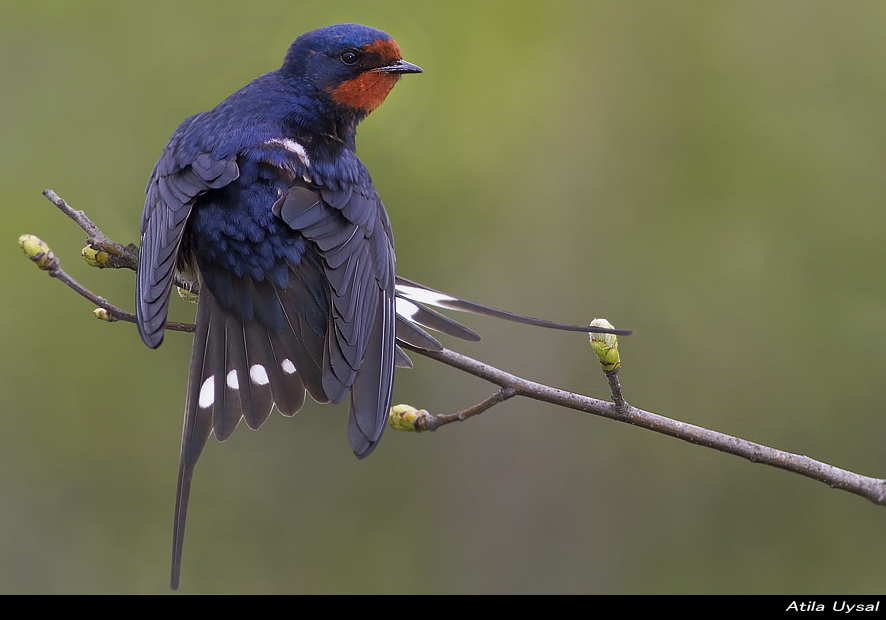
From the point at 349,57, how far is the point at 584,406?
5.57 ft

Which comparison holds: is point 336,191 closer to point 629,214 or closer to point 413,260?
point 413,260

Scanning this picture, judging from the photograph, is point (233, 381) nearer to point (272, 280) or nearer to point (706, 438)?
point (272, 280)

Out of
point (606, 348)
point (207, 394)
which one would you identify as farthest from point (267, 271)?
point (606, 348)

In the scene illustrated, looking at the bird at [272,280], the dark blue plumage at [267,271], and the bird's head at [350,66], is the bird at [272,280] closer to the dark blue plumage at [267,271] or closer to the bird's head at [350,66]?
the dark blue plumage at [267,271]

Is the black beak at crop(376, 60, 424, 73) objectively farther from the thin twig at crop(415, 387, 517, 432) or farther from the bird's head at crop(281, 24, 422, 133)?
the thin twig at crop(415, 387, 517, 432)

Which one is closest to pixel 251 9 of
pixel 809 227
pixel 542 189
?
pixel 542 189

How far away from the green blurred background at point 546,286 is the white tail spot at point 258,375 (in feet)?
8.24

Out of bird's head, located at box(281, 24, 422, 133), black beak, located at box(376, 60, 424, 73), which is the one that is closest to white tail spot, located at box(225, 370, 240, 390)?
bird's head, located at box(281, 24, 422, 133)

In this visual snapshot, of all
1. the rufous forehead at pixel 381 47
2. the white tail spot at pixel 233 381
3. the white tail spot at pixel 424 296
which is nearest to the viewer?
the white tail spot at pixel 233 381

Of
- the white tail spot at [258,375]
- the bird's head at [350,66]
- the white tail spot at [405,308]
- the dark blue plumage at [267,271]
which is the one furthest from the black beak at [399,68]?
the white tail spot at [258,375]

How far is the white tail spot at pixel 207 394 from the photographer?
2354 millimetres

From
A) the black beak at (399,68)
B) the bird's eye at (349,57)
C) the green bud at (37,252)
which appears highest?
the bird's eye at (349,57)

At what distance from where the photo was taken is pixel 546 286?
536cm

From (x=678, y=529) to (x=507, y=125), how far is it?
9.00 ft
